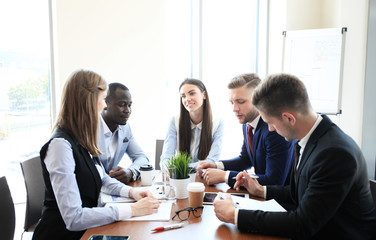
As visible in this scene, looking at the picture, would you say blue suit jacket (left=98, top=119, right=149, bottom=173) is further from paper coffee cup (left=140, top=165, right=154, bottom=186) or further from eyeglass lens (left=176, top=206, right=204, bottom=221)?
eyeglass lens (left=176, top=206, right=204, bottom=221)

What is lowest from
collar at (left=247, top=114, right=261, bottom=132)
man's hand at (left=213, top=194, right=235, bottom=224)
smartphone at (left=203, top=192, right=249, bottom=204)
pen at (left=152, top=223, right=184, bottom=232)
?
smartphone at (left=203, top=192, right=249, bottom=204)

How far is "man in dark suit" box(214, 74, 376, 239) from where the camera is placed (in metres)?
1.15

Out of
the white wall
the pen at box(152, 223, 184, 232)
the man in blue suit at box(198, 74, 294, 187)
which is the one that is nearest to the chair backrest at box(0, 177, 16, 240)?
the pen at box(152, 223, 184, 232)

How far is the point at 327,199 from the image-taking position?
1147mm

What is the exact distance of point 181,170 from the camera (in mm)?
1665

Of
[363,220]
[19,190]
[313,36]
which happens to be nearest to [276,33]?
[313,36]

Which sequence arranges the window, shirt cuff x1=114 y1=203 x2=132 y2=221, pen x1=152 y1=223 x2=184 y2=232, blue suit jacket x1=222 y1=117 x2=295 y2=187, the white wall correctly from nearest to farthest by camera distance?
pen x1=152 y1=223 x2=184 y2=232
shirt cuff x1=114 y1=203 x2=132 y2=221
blue suit jacket x1=222 y1=117 x2=295 y2=187
the white wall
the window

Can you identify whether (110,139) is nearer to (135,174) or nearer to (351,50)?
(135,174)

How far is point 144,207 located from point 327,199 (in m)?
0.84

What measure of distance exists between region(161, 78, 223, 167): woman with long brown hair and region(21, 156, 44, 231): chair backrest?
1.04 m

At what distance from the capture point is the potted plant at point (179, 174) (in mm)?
1643

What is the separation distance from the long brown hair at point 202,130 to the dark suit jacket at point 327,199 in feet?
Answer: 4.60

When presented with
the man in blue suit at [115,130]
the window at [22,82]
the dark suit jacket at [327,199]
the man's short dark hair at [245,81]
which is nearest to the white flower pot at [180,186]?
the dark suit jacket at [327,199]

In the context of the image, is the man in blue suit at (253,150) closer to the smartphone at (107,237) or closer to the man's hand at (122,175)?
the man's hand at (122,175)
